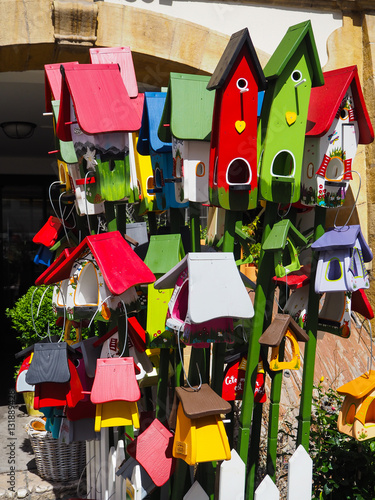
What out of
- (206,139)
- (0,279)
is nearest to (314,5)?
(206,139)

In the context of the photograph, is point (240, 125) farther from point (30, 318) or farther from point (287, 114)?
point (30, 318)

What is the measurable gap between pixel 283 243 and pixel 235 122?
449 mm

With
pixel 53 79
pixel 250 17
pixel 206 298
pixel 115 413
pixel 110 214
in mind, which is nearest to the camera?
pixel 206 298

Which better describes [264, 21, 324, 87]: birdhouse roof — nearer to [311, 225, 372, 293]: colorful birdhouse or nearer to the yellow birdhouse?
[311, 225, 372, 293]: colorful birdhouse

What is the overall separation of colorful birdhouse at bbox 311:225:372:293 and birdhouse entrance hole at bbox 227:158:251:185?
356 mm

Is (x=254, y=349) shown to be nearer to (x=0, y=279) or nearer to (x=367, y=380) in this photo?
(x=367, y=380)

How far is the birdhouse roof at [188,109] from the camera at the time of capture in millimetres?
2268

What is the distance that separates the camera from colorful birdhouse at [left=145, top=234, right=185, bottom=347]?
241 cm

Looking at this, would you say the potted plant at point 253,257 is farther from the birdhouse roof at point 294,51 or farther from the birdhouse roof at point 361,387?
the birdhouse roof at point 294,51

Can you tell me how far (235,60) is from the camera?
82.8 inches

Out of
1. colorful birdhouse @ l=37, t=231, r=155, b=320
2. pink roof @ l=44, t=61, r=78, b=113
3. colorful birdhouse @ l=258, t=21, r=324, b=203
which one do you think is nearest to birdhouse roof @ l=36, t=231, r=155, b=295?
colorful birdhouse @ l=37, t=231, r=155, b=320

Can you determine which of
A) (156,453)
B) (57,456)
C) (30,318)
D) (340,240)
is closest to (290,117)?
(340,240)

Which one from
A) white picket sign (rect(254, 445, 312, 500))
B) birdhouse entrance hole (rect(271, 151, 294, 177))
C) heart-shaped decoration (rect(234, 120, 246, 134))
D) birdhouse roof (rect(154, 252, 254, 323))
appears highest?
heart-shaped decoration (rect(234, 120, 246, 134))

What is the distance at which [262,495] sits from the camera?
232 cm
